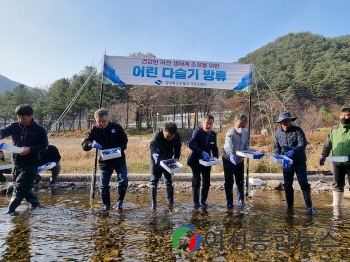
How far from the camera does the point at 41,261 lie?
9.25 feet

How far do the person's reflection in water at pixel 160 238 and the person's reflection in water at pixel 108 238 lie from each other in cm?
31

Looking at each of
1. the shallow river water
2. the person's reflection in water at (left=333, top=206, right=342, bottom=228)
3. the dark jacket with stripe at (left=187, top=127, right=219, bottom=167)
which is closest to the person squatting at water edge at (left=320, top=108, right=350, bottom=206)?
the person's reflection in water at (left=333, top=206, right=342, bottom=228)

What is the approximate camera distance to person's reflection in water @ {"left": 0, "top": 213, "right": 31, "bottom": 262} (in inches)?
114

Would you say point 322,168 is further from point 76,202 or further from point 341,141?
point 76,202

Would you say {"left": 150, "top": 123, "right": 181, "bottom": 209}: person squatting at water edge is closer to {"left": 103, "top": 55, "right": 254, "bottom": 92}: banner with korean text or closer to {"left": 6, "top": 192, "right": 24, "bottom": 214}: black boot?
{"left": 6, "top": 192, "right": 24, "bottom": 214}: black boot

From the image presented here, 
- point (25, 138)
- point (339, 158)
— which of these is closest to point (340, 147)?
point (339, 158)

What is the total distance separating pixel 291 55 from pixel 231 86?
51980mm

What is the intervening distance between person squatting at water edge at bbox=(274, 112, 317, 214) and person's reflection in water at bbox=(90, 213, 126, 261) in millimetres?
2820

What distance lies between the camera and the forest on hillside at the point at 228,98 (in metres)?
33.2

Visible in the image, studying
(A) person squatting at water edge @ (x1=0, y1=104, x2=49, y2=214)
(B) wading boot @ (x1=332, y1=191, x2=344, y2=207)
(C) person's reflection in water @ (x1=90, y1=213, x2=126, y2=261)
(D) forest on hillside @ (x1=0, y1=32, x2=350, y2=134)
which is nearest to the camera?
(C) person's reflection in water @ (x1=90, y1=213, x2=126, y2=261)

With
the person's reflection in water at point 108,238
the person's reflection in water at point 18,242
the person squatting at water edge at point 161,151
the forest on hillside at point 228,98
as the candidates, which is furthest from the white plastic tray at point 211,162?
the forest on hillside at point 228,98

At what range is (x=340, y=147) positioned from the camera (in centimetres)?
502

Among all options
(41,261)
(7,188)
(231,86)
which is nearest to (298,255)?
(41,261)

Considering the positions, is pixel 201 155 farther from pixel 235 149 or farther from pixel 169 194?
pixel 169 194
